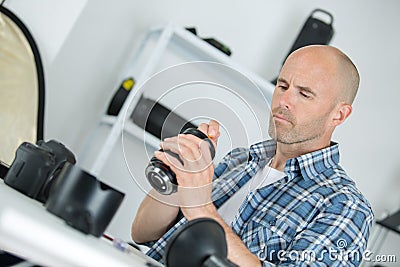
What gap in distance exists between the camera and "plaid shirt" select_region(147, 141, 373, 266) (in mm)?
1316

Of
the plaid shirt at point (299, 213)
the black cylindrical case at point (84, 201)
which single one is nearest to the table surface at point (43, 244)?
the black cylindrical case at point (84, 201)

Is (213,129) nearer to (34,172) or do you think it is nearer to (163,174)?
(163,174)

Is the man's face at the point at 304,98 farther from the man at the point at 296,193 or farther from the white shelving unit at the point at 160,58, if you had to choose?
the white shelving unit at the point at 160,58

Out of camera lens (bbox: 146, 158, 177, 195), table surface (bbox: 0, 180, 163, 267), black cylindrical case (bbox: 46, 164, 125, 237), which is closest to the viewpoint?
table surface (bbox: 0, 180, 163, 267)

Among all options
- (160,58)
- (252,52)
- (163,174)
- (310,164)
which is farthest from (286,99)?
(252,52)

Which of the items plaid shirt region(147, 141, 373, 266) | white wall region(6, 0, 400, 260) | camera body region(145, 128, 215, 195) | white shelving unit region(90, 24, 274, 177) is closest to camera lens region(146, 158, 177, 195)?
camera body region(145, 128, 215, 195)

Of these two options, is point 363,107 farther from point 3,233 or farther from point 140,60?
point 3,233

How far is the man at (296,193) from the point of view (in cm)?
130

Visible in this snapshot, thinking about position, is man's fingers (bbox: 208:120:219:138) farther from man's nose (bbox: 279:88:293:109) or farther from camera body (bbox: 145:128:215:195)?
man's nose (bbox: 279:88:293:109)

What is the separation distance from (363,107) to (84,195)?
2.35m

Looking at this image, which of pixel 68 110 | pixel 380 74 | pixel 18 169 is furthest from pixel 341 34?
pixel 18 169

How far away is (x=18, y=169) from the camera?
39.2 inches

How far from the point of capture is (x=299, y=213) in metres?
1.44

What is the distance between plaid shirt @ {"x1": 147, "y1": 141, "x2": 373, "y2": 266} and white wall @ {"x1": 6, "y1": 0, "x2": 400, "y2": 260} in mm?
1096
